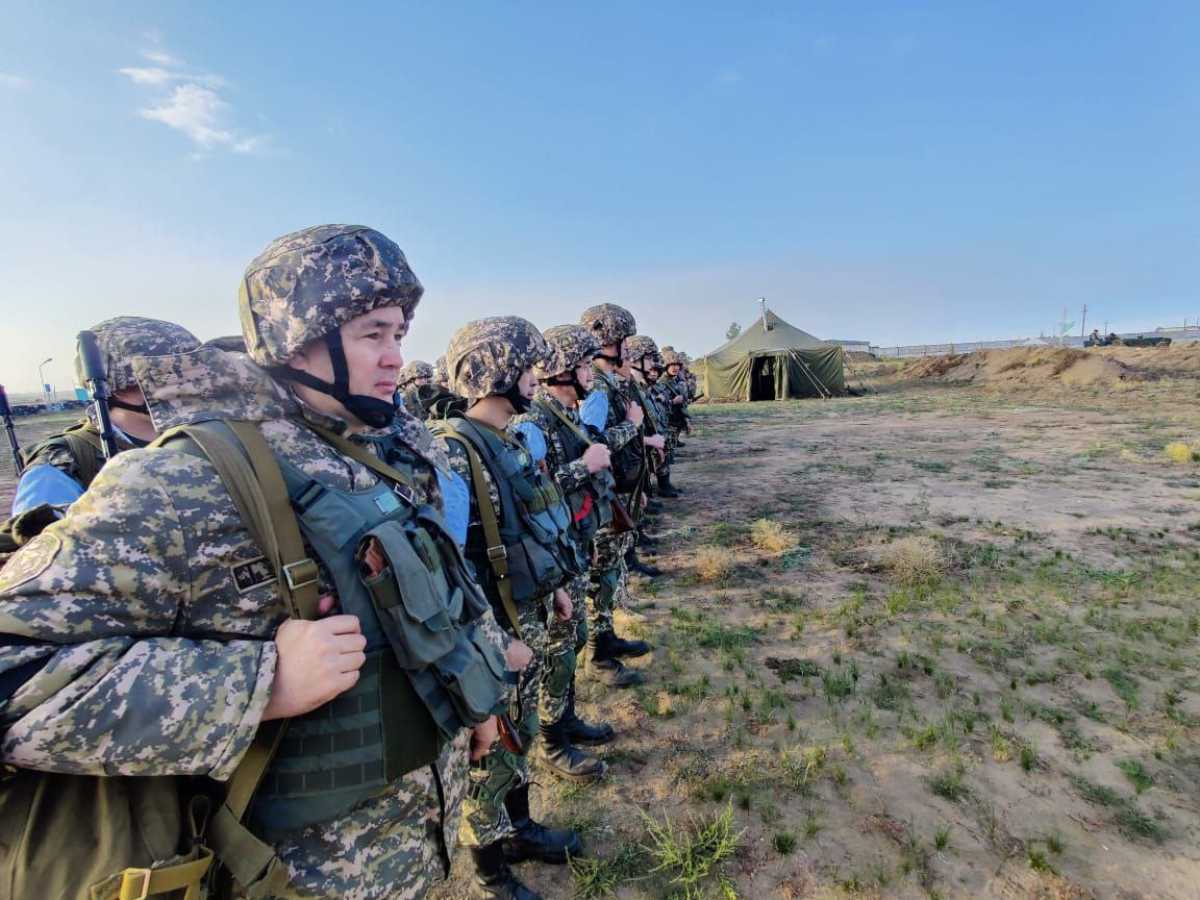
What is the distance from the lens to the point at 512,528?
2.58 m

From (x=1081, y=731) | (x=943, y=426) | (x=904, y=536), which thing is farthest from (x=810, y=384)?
(x=1081, y=731)

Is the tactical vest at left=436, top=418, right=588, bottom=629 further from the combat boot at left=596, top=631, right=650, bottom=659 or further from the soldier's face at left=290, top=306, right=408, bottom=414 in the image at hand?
the combat boot at left=596, top=631, right=650, bottom=659

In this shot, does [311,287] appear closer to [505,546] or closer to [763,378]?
[505,546]

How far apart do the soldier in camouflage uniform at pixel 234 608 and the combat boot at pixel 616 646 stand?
10.0 ft

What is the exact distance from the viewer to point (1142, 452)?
436 inches

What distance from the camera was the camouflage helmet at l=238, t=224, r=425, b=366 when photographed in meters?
1.51

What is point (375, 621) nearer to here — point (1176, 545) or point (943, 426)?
point (1176, 545)

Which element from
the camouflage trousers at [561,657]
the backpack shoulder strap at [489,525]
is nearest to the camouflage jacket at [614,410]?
the camouflage trousers at [561,657]

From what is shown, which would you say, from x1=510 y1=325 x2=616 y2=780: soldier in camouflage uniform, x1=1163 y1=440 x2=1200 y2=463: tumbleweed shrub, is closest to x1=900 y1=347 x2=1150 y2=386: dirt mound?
x1=1163 y1=440 x2=1200 y2=463: tumbleweed shrub

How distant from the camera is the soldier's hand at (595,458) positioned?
348 centimetres

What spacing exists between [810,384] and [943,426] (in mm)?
12171

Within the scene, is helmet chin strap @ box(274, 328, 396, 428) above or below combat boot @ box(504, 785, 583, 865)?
above

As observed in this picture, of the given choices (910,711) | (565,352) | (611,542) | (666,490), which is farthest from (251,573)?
(666,490)

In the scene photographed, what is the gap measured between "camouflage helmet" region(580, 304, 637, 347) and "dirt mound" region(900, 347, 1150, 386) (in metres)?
26.5
